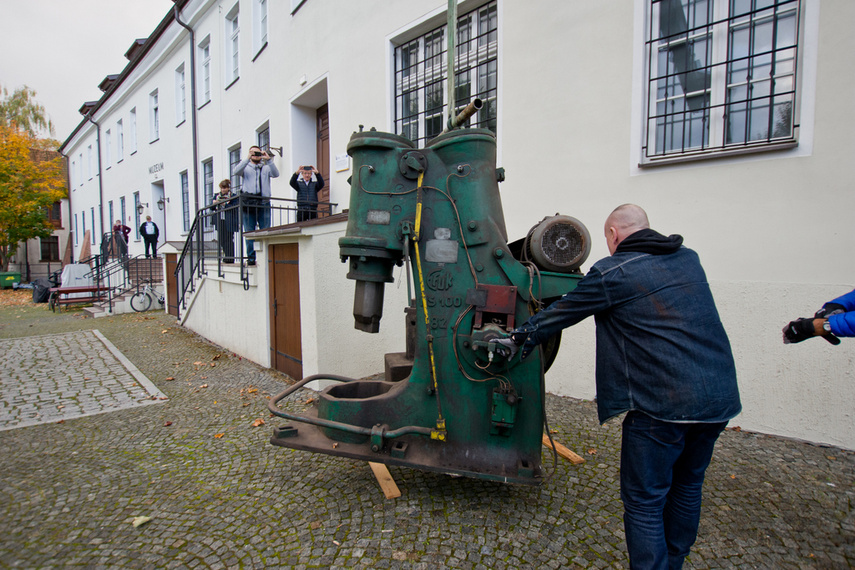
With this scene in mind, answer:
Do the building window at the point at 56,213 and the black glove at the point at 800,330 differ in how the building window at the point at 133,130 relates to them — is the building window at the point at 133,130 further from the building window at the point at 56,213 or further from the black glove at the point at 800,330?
the black glove at the point at 800,330

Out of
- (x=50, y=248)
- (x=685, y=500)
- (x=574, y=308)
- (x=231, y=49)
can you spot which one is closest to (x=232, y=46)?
(x=231, y=49)

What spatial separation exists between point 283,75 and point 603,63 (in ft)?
24.7

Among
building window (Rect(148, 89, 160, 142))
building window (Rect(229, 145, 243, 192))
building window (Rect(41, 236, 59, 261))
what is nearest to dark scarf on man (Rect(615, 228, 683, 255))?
building window (Rect(229, 145, 243, 192))

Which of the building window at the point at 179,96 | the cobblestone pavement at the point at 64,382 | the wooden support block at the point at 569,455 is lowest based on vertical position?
the cobblestone pavement at the point at 64,382

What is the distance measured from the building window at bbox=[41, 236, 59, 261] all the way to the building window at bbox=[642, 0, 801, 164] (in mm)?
37944

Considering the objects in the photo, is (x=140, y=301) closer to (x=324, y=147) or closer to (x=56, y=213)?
(x=324, y=147)

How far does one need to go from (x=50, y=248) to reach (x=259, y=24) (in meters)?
29.6

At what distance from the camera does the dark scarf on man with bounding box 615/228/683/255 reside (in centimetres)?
197

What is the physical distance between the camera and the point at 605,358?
209cm

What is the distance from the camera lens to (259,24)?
1087 cm

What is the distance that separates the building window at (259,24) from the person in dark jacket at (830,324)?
11996mm

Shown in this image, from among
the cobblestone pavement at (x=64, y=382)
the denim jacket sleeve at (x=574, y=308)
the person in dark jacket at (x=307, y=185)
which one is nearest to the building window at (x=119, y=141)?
the cobblestone pavement at (x=64, y=382)

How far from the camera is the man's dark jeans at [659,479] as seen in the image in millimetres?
1941

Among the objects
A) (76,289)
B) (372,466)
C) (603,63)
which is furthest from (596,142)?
(76,289)
